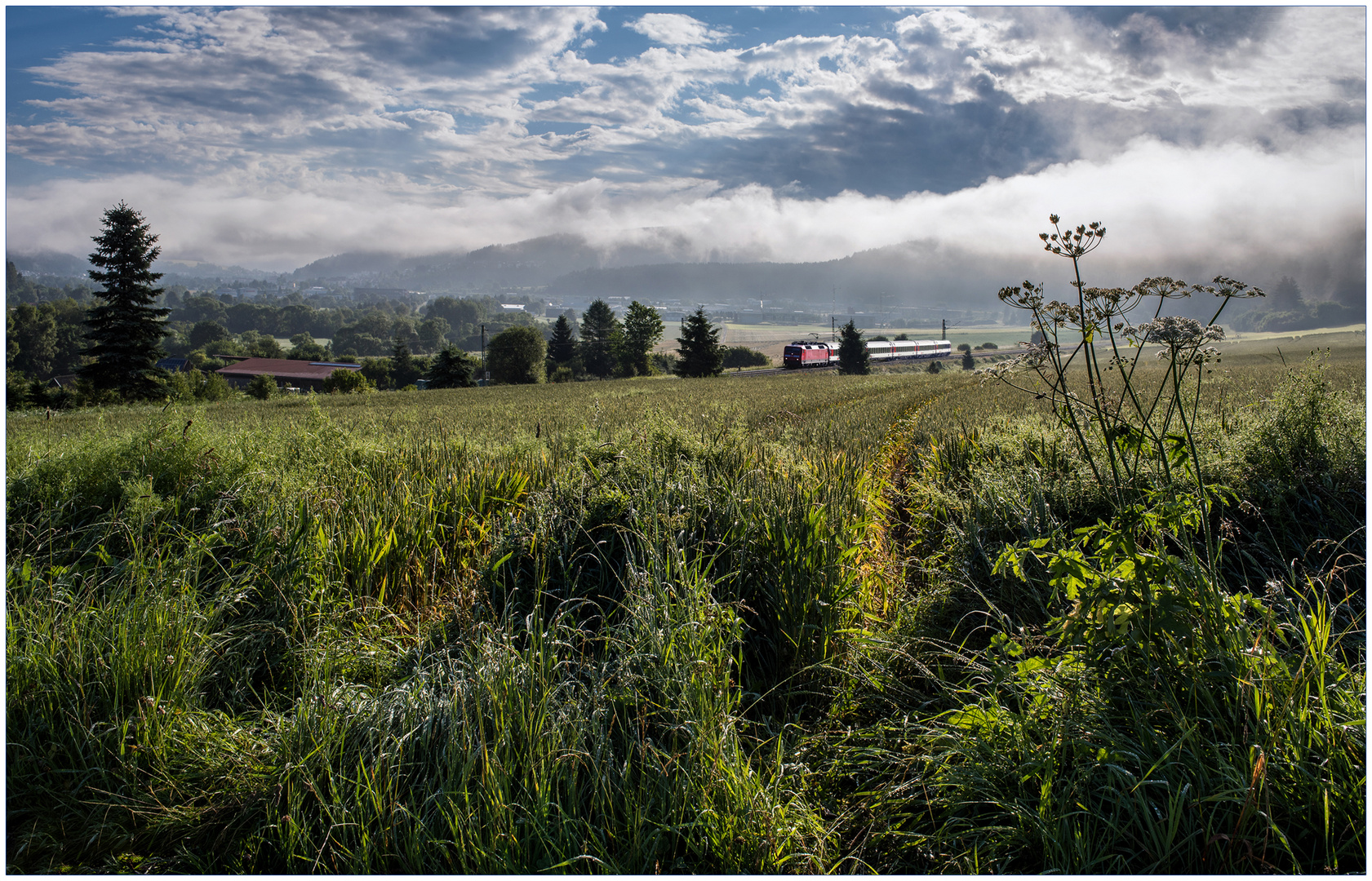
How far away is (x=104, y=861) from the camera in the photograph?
2.80 m

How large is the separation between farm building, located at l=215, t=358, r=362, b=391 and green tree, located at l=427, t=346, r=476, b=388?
36.2 m

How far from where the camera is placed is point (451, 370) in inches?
2542

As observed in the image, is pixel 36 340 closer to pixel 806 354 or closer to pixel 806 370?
pixel 806 354

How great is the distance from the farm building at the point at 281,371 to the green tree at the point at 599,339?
3330 centimetres

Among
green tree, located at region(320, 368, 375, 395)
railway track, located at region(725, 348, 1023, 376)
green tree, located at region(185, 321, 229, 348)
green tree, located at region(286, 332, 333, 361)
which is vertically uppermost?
green tree, located at region(185, 321, 229, 348)

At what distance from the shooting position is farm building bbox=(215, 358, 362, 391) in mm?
94312

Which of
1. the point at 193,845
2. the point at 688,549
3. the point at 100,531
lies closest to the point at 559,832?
the point at 193,845

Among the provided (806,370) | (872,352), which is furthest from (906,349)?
(806,370)

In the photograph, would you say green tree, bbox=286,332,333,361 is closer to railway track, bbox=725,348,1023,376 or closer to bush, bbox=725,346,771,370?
bush, bbox=725,346,771,370

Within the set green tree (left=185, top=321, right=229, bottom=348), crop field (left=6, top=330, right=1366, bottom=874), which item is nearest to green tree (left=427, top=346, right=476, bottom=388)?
crop field (left=6, top=330, right=1366, bottom=874)

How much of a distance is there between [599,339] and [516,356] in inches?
933

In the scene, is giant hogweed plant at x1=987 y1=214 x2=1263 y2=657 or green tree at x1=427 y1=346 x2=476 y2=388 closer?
giant hogweed plant at x1=987 y1=214 x2=1263 y2=657

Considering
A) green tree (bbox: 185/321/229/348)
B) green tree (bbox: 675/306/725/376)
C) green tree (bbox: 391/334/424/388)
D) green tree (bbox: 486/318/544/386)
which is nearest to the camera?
green tree (bbox: 675/306/725/376)

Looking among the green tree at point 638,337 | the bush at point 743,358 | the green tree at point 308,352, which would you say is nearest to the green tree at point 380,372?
the green tree at point 638,337
